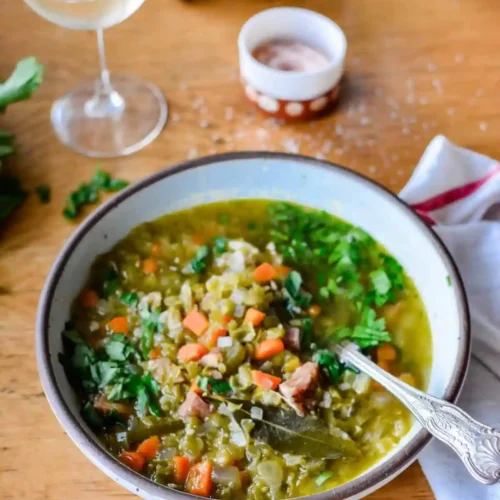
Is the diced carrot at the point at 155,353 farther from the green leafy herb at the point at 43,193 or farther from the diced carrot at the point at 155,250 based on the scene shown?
the green leafy herb at the point at 43,193

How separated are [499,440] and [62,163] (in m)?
1.07

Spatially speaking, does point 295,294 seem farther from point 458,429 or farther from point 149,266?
point 458,429

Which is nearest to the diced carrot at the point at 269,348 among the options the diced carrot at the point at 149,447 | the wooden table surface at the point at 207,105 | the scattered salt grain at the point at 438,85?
the diced carrot at the point at 149,447

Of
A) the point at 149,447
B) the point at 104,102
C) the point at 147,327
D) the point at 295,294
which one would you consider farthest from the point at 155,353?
the point at 104,102

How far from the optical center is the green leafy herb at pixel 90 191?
4.81 feet

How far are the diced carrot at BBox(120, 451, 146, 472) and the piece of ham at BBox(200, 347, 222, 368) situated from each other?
7.1 inches

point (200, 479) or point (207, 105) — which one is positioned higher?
point (207, 105)

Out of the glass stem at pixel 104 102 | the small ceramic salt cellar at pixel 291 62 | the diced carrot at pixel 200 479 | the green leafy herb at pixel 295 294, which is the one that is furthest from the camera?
the glass stem at pixel 104 102

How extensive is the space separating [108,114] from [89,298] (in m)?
0.57

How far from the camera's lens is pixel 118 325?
125 centimetres

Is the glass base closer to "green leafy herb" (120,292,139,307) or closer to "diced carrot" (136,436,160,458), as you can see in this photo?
"green leafy herb" (120,292,139,307)

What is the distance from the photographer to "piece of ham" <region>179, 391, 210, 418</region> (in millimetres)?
1135

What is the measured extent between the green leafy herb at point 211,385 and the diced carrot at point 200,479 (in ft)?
0.38

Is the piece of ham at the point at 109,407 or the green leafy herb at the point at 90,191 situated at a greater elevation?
the green leafy herb at the point at 90,191
